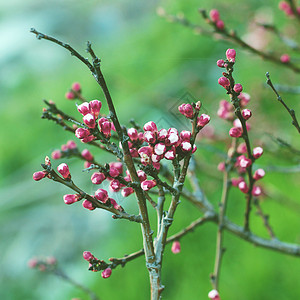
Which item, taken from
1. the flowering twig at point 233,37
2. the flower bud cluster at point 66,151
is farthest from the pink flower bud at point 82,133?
the flowering twig at point 233,37

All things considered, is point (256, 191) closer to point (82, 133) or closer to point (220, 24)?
point (82, 133)

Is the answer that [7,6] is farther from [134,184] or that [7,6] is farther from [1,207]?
[134,184]

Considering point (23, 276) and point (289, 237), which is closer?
point (289, 237)

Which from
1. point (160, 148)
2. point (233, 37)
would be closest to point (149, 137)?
point (160, 148)

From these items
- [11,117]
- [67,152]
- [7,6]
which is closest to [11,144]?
[11,117]

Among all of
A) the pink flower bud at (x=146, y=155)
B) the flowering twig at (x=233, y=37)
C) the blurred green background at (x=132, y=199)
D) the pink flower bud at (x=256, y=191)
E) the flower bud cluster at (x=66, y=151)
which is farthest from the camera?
the blurred green background at (x=132, y=199)

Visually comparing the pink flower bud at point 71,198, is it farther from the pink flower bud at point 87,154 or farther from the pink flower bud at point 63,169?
the pink flower bud at point 87,154
